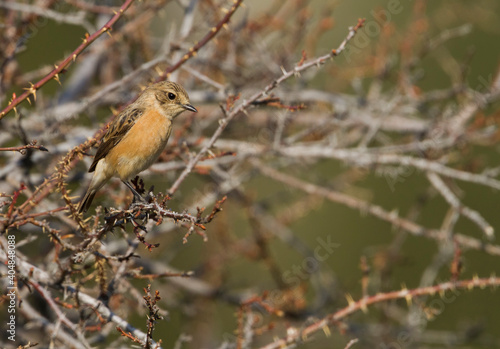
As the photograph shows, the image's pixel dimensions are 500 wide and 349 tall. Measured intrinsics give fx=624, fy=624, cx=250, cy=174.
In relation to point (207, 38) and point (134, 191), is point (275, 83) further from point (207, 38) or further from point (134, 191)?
point (134, 191)

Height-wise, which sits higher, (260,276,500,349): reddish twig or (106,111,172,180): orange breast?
(106,111,172,180): orange breast

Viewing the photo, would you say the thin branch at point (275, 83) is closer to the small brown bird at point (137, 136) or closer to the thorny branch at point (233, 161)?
the thorny branch at point (233, 161)

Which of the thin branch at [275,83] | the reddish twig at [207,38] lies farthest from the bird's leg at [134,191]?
the reddish twig at [207,38]

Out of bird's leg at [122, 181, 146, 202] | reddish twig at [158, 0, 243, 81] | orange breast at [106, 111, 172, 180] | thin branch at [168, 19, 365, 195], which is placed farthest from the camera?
orange breast at [106, 111, 172, 180]

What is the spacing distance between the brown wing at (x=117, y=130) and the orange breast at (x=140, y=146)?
0.03 m

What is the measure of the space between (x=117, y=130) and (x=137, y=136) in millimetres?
136

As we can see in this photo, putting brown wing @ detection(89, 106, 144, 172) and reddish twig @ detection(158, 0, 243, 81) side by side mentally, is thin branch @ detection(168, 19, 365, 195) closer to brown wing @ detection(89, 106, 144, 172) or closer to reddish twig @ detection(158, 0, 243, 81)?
reddish twig @ detection(158, 0, 243, 81)

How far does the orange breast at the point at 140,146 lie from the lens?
152 inches

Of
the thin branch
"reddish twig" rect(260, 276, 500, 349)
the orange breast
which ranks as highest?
the orange breast

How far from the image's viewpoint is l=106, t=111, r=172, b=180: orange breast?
12.7ft

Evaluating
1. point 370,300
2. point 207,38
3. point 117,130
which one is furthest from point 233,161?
point 370,300

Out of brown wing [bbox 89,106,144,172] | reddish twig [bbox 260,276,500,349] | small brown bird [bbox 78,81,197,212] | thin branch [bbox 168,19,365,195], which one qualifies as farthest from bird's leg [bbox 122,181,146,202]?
reddish twig [bbox 260,276,500,349]

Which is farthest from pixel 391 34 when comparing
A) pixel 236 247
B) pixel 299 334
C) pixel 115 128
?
pixel 299 334

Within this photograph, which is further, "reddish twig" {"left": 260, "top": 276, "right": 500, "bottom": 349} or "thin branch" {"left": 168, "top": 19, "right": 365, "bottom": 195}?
"reddish twig" {"left": 260, "top": 276, "right": 500, "bottom": 349}
